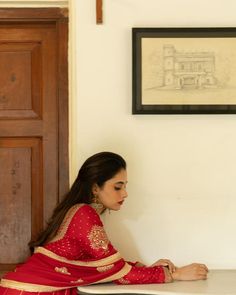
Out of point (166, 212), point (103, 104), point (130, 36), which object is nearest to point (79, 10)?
point (130, 36)

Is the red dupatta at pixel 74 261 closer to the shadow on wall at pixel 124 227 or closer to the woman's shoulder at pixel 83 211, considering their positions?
the woman's shoulder at pixel 83 211

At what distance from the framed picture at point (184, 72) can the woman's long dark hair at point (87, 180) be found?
0.26 metres

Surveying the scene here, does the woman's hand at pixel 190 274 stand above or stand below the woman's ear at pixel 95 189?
below

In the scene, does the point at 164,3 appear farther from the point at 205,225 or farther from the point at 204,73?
the point at 205,225

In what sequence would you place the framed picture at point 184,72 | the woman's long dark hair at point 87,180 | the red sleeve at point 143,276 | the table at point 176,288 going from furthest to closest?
the framed picture at point 184,72, the woman's long dark hair at point 87,180, the red sleeve at point 143,276, the table at point 176,288

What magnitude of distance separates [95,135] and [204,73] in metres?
0.50

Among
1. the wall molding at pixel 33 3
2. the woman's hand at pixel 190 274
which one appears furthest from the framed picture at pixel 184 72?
the woman's hand at pixel 190 274

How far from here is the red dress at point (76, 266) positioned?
1747 millimetres

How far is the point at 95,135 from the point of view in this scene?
2070mm

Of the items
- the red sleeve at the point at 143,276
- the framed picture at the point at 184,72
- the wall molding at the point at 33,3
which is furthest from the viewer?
the wall molding at the point at 33,3

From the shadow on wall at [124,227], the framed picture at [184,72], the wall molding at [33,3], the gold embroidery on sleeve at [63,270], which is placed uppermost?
the wall molding at [33,3]

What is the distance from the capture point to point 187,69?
2.04 metres

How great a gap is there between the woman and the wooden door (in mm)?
305

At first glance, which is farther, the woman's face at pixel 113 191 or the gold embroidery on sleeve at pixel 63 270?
the woman's face at pixel 113 191
